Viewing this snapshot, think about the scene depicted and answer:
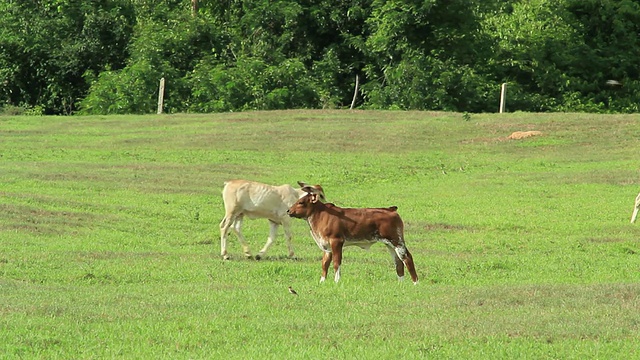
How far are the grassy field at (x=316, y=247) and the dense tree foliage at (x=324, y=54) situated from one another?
705cm

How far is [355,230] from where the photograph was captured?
1661 centimetres

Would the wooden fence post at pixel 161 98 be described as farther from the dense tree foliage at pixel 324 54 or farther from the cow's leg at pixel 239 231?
the cow's leg at pixel 239 231

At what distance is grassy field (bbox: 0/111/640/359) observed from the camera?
12438 millimetres

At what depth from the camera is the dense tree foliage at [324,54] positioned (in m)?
57.6

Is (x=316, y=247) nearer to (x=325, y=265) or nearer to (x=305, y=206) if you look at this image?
(x=305, y=206)

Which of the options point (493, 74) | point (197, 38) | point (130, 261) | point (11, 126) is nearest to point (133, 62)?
point (197, 38)

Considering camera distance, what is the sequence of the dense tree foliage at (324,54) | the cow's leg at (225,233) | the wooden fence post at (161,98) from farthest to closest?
the dense tree foliage at (324,54)
the wooden fence post at (161,98)
the cow's leg at (225,233)

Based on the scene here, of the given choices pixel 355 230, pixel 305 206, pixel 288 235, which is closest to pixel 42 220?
pixel 288 235

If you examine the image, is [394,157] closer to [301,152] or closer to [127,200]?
[301,152]

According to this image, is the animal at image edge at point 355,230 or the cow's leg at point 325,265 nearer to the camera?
the animal at image edge at point 355,230

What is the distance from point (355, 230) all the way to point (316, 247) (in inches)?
251

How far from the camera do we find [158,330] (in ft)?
41.4

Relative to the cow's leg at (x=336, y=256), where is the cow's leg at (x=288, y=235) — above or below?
below

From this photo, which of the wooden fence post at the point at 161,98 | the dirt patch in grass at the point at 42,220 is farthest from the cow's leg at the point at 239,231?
the wooden fence post at the point at 161,98
